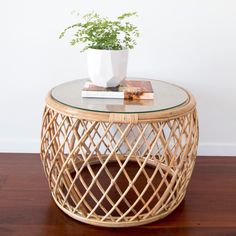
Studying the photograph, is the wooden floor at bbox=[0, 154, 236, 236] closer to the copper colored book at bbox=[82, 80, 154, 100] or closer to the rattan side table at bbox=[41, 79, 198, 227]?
the rattan side table at bbox=[41, 79, 198, 227]

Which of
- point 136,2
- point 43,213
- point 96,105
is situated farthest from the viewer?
point 136,2

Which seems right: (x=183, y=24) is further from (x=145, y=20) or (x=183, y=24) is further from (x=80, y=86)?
(x=80, y=86)

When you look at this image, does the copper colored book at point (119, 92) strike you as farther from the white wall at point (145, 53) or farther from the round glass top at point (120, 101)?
the white wall at point (145, 53)

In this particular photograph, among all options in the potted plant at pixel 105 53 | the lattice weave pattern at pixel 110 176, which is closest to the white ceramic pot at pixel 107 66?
the potted plant at pixel 105 53

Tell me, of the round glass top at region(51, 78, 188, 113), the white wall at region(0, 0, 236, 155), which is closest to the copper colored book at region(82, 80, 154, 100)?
the round glass top at region(51, 78, 188, 113)

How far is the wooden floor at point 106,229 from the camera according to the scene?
3.10 ft

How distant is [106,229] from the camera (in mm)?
952

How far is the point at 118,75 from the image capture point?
998 millimetres

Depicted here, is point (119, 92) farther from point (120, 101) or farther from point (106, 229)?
point (106, 229)

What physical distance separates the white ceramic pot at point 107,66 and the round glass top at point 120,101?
0.25 ft

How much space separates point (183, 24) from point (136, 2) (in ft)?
0.65

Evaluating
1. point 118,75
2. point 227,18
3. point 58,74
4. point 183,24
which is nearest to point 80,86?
point 118,75

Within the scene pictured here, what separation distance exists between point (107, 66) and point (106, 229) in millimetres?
470

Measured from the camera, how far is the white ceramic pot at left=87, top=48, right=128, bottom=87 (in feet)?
3.16
